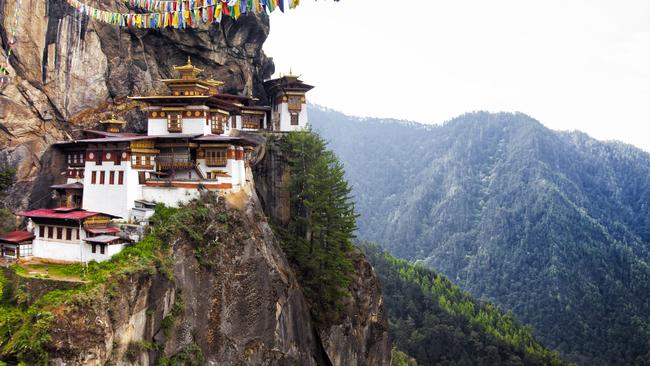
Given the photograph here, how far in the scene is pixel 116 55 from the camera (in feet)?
175

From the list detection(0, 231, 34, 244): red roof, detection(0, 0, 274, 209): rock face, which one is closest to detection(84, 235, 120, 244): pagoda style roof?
detection(0, 231, 34, 244): red roof

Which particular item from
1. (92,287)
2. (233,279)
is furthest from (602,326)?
(92,287)

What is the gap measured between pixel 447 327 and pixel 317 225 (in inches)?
3229

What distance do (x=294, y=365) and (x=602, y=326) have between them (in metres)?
154

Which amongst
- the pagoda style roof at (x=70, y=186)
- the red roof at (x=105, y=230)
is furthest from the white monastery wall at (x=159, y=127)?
the red roof at (x=105, y=230)

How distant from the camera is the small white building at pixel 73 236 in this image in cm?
3550

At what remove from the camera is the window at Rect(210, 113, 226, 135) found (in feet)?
167

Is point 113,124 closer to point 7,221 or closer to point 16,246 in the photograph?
point 7,221

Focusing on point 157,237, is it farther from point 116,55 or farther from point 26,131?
point 116,55

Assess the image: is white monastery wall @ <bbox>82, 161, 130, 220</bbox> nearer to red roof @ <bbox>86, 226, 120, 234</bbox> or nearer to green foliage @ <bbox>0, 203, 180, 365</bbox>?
red roof @ <bbox>86, 226, 120, 234</bbox>

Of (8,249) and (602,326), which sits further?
(602,326)

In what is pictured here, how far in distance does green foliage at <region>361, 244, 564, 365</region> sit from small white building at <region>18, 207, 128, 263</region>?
94.0m

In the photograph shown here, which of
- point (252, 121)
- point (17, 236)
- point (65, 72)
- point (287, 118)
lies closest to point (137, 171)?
point (17, 236)

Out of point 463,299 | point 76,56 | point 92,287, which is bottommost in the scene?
point 463,299
